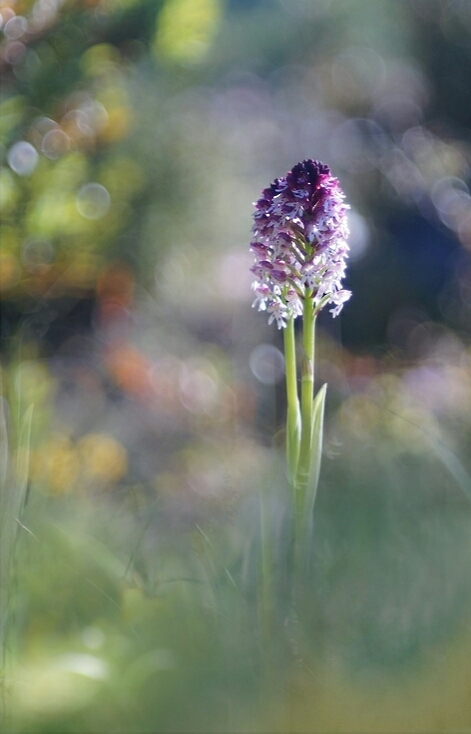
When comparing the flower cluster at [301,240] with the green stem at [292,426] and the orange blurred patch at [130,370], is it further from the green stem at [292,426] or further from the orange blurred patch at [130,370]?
the orange blurred patch at [130,370]

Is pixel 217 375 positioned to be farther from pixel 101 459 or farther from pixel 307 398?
pixel 307 398

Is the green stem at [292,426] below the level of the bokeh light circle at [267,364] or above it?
below

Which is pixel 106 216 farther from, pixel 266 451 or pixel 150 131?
pixel 266 451

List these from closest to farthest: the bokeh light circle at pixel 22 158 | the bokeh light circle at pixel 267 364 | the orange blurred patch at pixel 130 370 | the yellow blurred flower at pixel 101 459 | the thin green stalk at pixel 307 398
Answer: the thin green stalk at pixel 307 398
the bokeh light circle at pixel 22 158
the yellow blurred flower at pixel 101 459
the orange blurred patch at pixel 130 370
the bokeh light circle at pixel 267 364

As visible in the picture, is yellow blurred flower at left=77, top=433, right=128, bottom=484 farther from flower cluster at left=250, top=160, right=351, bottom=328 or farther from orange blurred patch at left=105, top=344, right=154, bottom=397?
flower cluster at left=250, top=160, right=351, bottom=328

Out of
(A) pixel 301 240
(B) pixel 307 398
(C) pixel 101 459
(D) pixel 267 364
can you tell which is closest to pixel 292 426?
(B) pixel 307 398

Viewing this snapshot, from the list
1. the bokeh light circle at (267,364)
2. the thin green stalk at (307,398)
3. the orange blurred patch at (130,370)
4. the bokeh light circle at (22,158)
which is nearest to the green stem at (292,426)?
the thin green stalk at (307,398)

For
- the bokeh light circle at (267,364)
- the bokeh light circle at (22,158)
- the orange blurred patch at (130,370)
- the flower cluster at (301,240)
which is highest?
the bokeh light circle at (267,364)
